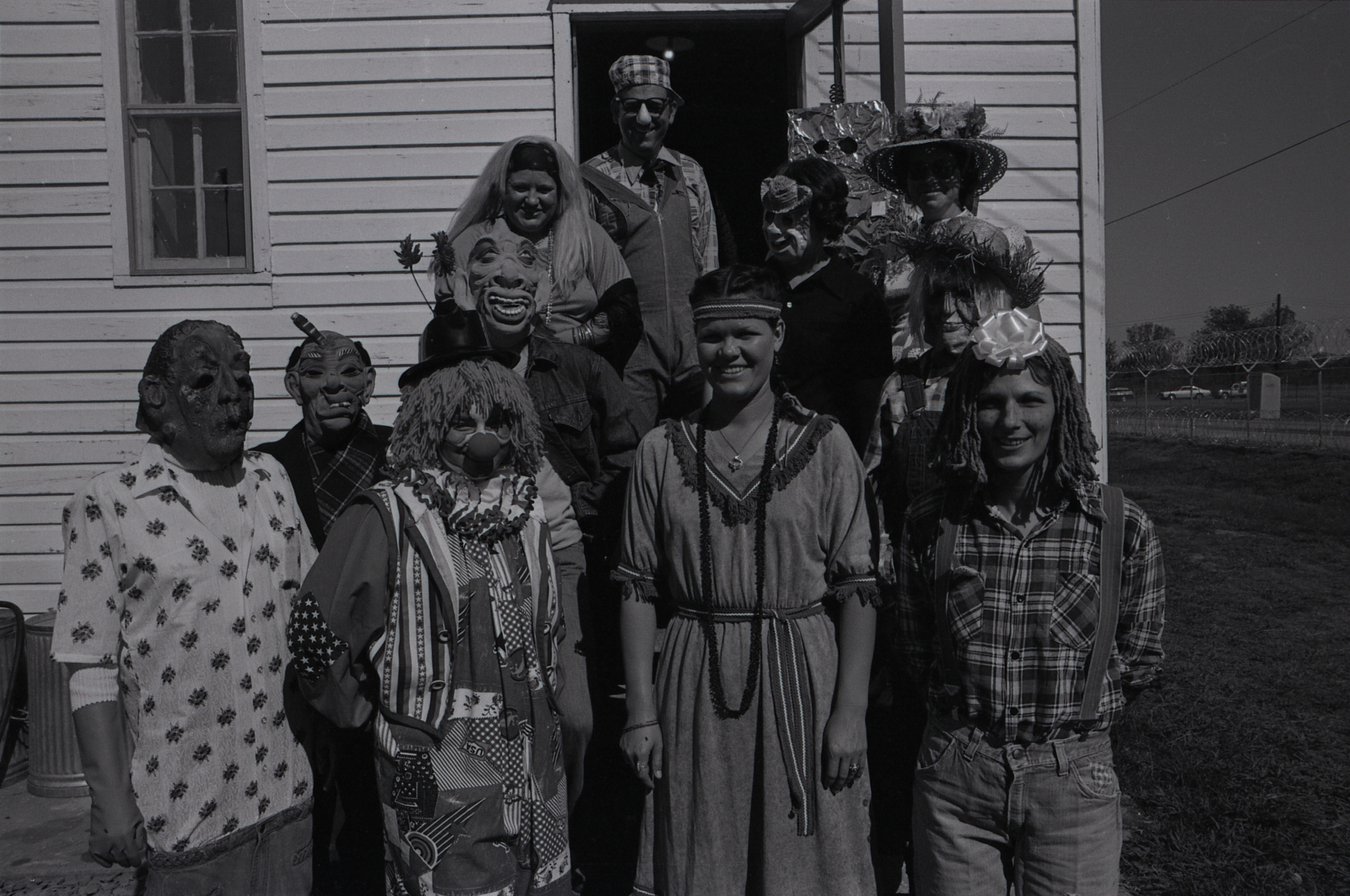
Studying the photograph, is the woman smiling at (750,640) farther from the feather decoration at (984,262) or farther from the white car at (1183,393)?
the white car at (1183,393)

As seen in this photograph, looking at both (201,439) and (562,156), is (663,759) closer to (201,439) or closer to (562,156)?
(201,439)

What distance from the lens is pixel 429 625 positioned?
90.8 inches

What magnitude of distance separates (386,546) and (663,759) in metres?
0.86

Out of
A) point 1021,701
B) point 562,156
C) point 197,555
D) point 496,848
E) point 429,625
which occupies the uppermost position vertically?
→ point 562,156

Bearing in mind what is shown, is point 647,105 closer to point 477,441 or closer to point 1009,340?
point 477,441

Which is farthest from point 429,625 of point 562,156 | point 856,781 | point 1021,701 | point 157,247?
point 157,247

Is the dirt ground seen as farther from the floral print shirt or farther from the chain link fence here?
the chain link fence

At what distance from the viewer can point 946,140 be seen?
3.35m

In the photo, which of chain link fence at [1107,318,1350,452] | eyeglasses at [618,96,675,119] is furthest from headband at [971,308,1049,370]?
chain link fence at [1107,318,1350,452]

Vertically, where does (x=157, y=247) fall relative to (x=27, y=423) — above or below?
above

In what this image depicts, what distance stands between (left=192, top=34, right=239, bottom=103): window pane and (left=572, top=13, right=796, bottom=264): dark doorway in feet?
6.27

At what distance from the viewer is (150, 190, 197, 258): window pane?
5664 mm

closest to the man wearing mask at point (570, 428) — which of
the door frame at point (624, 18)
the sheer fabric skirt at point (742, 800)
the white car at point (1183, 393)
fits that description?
the sheer fabric skirt at point (742, 800)

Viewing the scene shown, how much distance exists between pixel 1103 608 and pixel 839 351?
123cm
